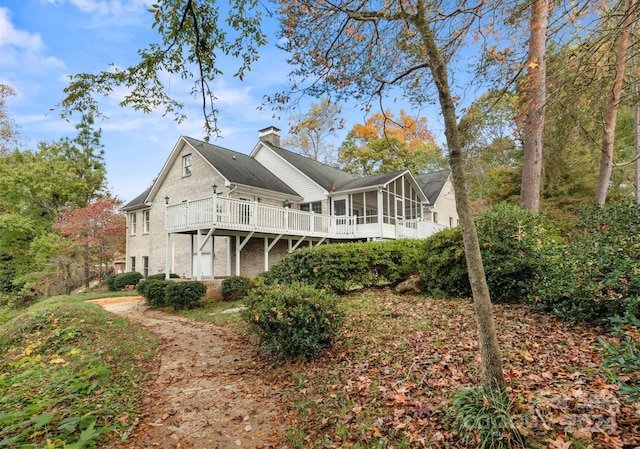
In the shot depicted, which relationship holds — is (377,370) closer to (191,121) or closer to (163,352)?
(163,352)

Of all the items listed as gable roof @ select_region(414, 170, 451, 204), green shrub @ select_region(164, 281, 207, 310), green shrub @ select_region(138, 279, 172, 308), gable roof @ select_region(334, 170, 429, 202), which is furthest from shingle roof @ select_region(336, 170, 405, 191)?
green shrub @ select_region(138, 279, 172, 308)

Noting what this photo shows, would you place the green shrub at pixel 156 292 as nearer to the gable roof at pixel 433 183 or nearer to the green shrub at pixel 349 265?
the green shrub at pixel 349 265

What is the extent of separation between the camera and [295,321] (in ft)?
15.1

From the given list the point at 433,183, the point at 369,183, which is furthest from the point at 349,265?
the point at 433,183

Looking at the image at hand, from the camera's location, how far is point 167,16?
4699 mm

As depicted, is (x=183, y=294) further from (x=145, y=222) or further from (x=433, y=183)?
(x=433, y=183)

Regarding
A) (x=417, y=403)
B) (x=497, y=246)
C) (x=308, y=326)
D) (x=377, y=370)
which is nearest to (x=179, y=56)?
(x=308, y=326)

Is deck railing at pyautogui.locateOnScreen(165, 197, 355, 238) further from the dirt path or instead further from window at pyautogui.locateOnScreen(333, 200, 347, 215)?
the dirt path

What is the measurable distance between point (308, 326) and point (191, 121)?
392cm

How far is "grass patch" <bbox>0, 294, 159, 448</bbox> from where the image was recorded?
9.73 feet

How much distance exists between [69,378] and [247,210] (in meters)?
9.12

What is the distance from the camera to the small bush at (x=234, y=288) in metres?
10.9

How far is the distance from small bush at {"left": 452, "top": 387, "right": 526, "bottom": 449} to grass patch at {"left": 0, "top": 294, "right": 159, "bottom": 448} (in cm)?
297

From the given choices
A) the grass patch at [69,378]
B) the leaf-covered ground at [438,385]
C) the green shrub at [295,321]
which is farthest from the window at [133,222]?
the leaf-covered ground at [438,385]
